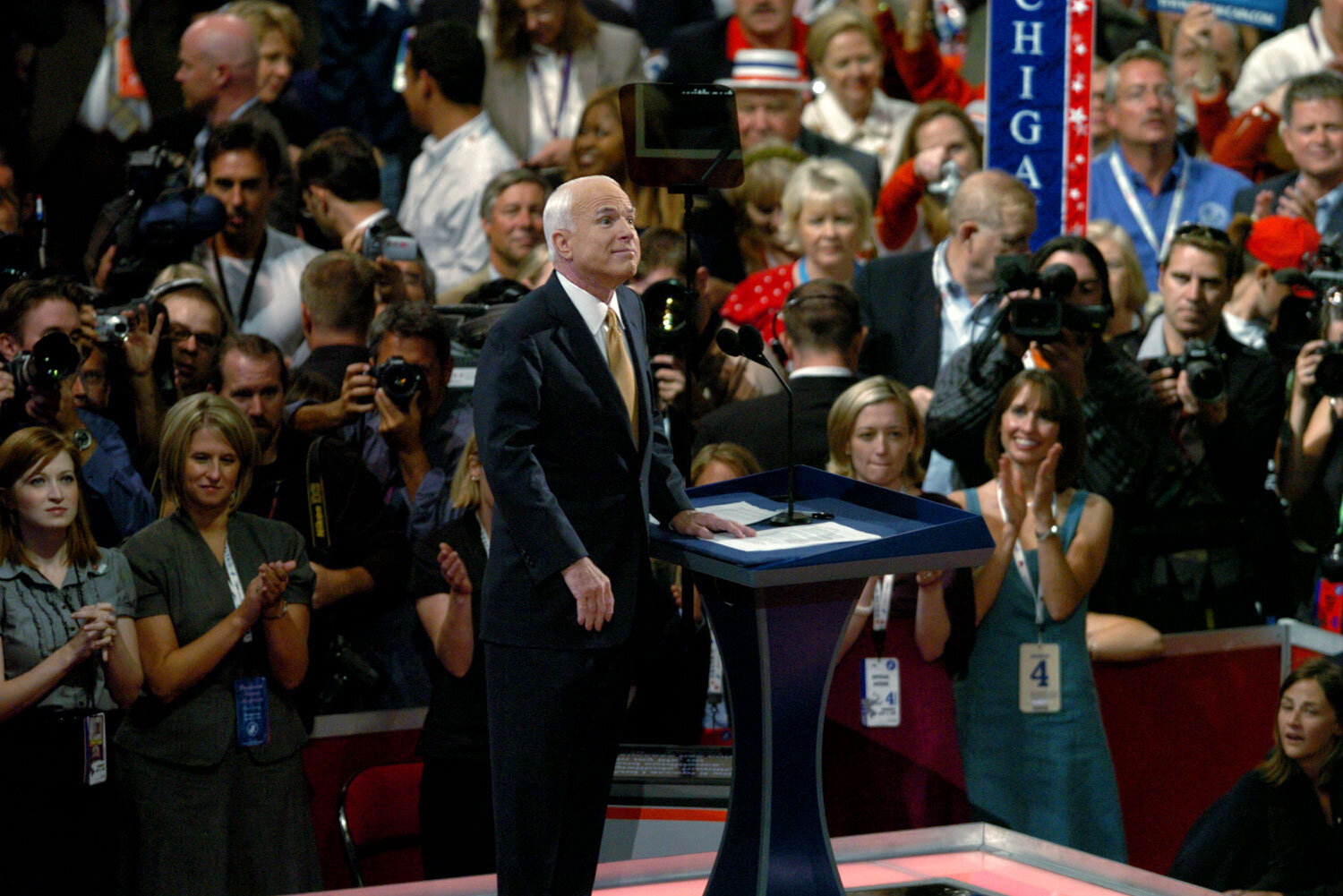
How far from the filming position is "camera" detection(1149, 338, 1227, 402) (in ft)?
16.6

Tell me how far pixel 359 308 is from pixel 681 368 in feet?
3.33

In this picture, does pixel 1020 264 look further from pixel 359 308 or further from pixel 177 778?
pixel 177 778

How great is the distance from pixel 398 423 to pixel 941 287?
1.88 metres

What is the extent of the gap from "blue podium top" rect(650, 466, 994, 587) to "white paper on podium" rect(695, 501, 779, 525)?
2 cm

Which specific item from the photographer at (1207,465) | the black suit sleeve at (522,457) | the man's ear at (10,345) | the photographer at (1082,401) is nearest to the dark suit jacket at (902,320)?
the photographer at (1082,401)

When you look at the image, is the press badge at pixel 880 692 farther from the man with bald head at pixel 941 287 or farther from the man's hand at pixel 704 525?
the man's hand at pixel 704 525

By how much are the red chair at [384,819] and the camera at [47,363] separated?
4.07ft

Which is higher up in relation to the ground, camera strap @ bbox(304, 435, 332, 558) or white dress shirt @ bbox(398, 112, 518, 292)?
white dress shirt @ bbox(398, 112, 518, 292)

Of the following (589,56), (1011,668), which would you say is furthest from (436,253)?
(1011,668)

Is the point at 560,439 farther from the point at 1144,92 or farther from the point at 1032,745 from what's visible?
the point at 1144,92

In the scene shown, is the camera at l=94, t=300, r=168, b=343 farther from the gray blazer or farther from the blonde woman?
the gray blazer

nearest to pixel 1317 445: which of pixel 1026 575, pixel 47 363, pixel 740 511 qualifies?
pixel 1026 575

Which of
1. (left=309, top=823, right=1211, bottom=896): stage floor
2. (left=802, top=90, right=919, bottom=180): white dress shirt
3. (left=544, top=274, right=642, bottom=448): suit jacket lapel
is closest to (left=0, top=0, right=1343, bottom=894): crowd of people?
(left=544, top=274, right=642, bottom=448): suit jacket lapel

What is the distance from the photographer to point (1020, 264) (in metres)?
4.96
